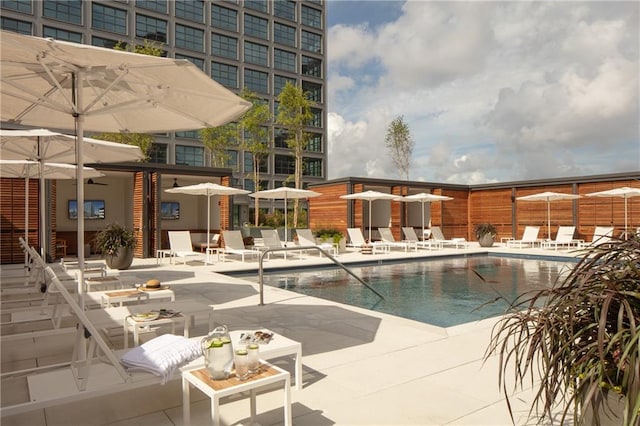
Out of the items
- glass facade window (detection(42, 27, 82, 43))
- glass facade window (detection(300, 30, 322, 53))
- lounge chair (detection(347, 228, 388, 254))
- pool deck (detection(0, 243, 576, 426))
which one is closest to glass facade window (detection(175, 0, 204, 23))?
glass facade window (detection(42, 27, 82, 43))

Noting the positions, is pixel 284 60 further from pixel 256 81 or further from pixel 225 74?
pixel 225 74

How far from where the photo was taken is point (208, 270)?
37.8 feet

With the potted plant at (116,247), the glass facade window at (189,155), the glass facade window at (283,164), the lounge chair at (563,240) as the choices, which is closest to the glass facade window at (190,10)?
the glass facade window at (189,155)

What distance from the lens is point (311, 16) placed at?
165 ft

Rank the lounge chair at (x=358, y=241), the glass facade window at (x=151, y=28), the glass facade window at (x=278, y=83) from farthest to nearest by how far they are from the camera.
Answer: the glass facade window at (x=278, y=83), the glass facade window at (x=151, y=28), the lounge chair at (x=358, y=241)

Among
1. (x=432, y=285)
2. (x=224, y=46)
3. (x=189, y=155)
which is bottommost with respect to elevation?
(x=432, y=285)

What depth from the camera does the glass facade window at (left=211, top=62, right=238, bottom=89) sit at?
42906 millimetres

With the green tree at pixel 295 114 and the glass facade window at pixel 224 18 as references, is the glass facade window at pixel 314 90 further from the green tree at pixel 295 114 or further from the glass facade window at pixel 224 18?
the green tree at pixel 295 114

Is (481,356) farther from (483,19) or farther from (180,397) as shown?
(483,19)

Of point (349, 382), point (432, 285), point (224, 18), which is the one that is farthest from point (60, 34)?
point (349, 382)

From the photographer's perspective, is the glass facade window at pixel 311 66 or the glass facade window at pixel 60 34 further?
the glass facade window at pixel 311 66

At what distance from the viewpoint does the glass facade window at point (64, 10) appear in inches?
1337

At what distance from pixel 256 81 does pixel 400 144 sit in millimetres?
18861

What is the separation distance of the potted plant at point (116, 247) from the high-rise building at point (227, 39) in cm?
2821
